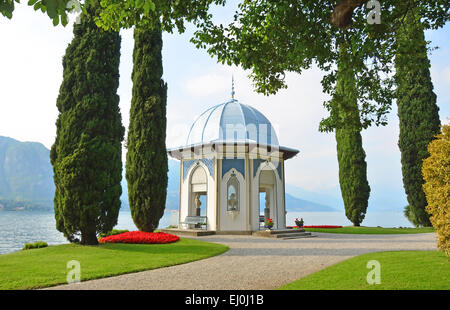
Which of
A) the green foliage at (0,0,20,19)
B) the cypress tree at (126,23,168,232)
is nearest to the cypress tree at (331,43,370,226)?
the cypress tree at (126,23,168,232)

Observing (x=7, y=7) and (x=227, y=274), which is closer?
(x=7, y=7)

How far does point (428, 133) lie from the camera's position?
19.7 m

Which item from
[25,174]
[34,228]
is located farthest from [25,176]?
[34,228]

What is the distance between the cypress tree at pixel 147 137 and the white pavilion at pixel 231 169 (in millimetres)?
2783

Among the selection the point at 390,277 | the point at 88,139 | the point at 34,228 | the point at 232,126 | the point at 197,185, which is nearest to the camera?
the point at 390,277

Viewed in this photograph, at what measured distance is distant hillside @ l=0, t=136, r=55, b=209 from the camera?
11525cm

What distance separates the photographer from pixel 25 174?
143 metres

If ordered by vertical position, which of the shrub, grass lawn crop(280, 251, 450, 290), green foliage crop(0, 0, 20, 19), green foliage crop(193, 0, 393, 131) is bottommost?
grass lawn crop(280, 251, 450, 290)

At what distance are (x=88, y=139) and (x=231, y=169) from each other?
7853 mm

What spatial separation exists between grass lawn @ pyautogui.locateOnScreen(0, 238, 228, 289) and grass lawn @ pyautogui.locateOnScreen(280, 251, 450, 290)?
362 cm

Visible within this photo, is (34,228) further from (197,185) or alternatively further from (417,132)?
(417,132)

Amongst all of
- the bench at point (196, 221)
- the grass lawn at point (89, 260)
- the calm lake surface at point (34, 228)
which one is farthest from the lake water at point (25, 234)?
the grass lawn at point (89, 260)

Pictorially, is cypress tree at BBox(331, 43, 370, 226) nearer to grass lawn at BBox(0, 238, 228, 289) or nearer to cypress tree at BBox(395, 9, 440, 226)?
cypress tree at BBox(395, 9, 440, 226)
